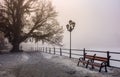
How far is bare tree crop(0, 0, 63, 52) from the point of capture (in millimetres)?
39281

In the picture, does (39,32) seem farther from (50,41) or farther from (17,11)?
(17,11)

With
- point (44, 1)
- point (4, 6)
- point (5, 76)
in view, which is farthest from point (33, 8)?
point (5, 76)

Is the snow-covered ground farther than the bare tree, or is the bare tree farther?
the bare tree

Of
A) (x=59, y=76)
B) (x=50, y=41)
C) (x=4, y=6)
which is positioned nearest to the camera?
(x=59, y=76)

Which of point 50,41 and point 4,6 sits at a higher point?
point 4,6

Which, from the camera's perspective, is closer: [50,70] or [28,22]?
[50,70]

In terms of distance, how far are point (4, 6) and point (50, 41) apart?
10.1 meters

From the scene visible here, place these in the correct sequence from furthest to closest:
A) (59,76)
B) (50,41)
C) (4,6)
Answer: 1. (50,41)
2. (4,6)
3. (59,76)

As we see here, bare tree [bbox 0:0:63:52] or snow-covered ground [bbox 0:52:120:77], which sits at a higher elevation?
bare tree [bbox 0:0:63:52]

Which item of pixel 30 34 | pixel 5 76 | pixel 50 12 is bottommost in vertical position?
pixel 5 76

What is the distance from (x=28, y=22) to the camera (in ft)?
136

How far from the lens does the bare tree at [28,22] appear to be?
39.3m

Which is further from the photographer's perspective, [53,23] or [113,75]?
[53,23]

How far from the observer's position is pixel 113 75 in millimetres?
12484
